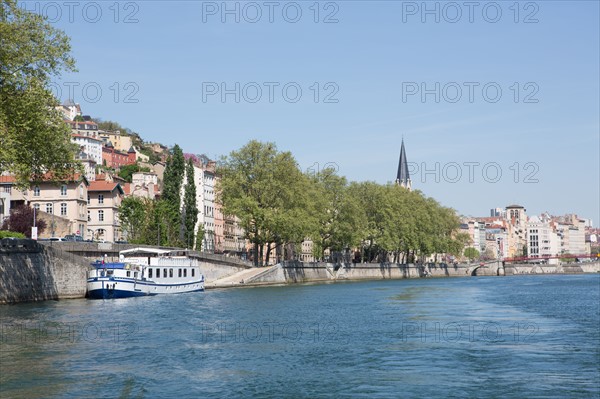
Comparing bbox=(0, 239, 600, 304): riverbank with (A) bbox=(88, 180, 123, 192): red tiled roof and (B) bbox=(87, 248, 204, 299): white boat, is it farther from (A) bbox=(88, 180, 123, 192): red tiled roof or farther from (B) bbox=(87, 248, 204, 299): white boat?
(A) bbox=(88, 180, 123, 192): red tiled roof

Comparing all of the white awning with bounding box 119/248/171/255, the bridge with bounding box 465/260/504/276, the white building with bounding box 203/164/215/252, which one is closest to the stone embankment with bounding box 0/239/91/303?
the white awning with bounding box 119/248/171/255

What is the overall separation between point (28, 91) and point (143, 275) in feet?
73.4

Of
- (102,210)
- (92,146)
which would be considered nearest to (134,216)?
(102,210)

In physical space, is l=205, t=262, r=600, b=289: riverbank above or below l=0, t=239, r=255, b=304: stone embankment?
below

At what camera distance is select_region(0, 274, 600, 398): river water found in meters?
22.9

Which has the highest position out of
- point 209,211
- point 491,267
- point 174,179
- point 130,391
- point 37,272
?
point 174,179

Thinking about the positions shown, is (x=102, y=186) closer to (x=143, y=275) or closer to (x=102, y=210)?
(x=102, y=210)

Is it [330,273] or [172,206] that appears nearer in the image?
[172,206]

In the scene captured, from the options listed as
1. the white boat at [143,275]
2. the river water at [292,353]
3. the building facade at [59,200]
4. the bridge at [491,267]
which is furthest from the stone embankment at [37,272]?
the bridge at [491,267]

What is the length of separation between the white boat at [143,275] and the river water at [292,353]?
838 centimetres

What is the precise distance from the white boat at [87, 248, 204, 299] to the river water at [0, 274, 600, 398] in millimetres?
8379

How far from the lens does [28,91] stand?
40.9m

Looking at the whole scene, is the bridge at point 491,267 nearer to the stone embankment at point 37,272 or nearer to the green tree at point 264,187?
the green tree at point 264,187

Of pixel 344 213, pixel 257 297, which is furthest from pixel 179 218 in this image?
pixel 257 297
